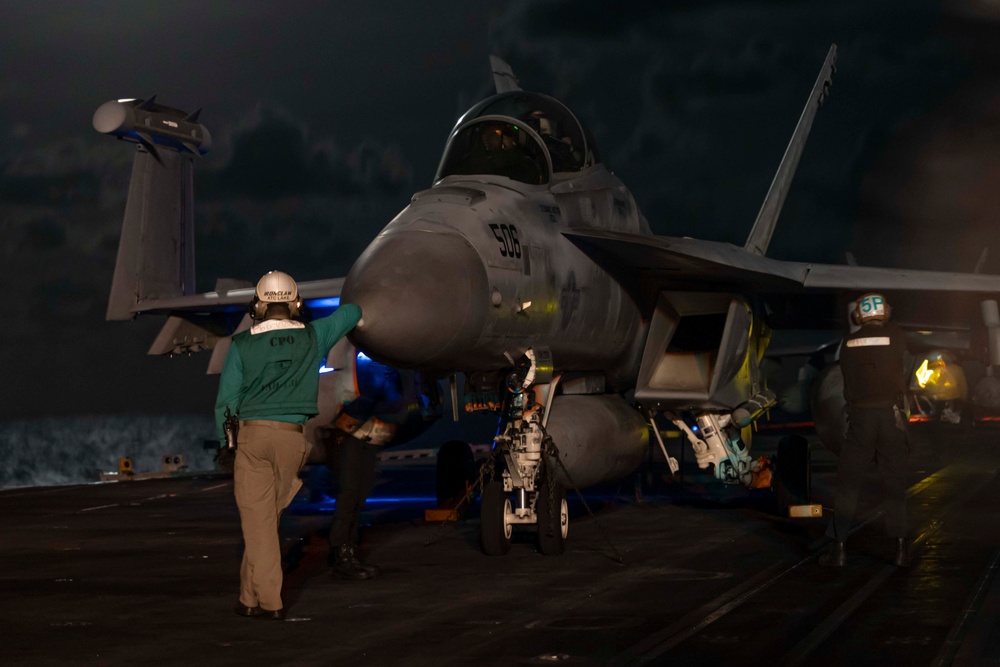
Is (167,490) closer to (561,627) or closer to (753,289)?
(753,289)

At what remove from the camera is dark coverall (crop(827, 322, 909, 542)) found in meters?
8.88

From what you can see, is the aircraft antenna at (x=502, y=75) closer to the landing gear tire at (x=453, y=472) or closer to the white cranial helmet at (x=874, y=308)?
the landing gear tire at (x=453, y=472)

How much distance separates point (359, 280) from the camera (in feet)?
25.5

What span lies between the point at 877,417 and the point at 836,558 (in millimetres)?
1092

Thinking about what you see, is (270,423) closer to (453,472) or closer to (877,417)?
(877,417)

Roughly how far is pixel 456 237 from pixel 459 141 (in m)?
2.05

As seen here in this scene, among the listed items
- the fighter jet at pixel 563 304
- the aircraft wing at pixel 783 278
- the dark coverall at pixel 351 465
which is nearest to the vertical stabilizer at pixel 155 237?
the dark coverall at pixel 351 465

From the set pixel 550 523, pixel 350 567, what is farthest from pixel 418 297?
pixel 550 523

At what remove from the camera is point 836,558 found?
857cm

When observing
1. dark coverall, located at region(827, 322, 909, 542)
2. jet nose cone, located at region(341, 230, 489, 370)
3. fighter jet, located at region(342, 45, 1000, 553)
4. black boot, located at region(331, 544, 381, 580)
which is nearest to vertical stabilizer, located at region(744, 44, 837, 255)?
fighter jet, located at region(342, 45, 1000, 553)

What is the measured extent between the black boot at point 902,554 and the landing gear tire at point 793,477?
12.8 ft

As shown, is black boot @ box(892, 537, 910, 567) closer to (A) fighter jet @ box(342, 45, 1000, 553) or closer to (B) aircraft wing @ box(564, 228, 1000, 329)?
(A) fighter jet @ box(342, 45, 1000, 553)

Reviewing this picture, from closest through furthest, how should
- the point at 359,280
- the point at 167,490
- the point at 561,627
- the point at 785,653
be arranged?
the point at 785,653 → the point at 561,627 → the point at 359,280 → the point at 167,490

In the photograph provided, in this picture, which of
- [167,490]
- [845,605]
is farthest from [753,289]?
[167,490]
